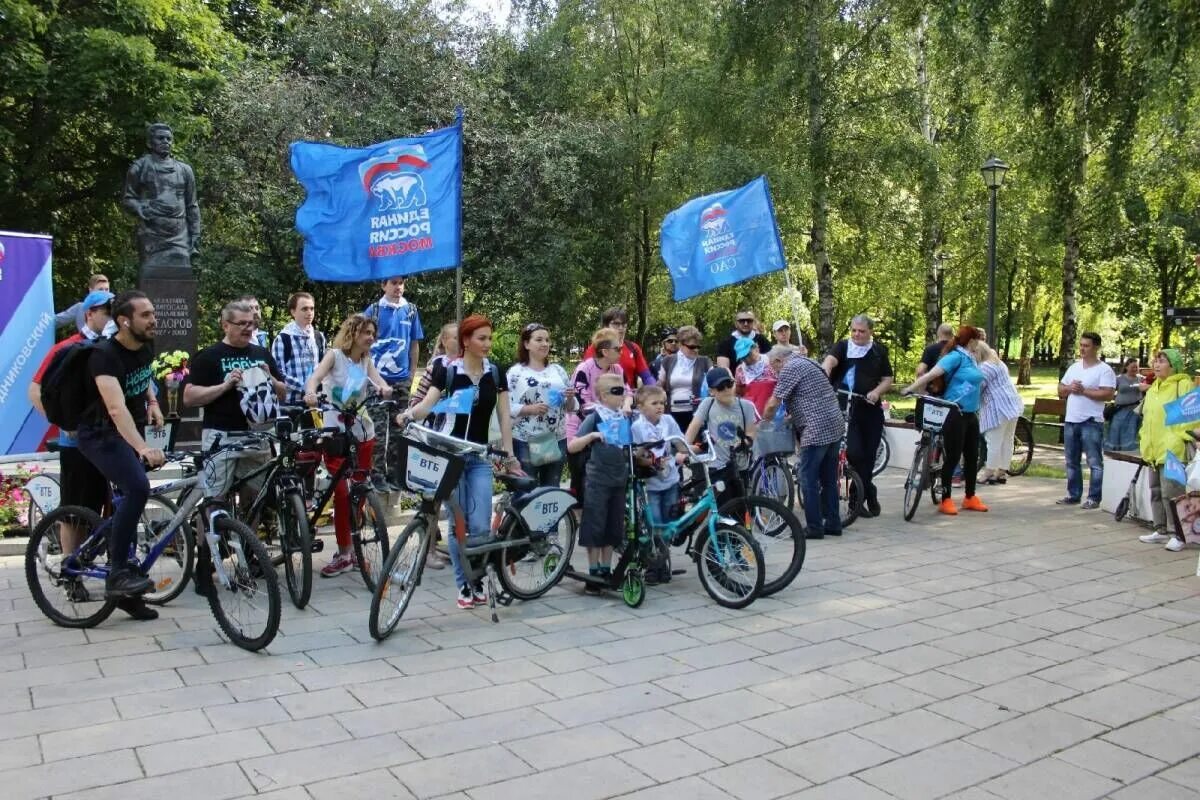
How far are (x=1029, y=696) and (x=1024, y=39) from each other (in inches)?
375

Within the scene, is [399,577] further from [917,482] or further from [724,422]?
[917,482]

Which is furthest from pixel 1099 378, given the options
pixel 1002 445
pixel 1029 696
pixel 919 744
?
pixel 919 744

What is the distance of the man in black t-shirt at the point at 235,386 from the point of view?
6047 mm

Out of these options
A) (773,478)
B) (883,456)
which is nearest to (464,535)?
(773,478)

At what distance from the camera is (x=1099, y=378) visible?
32.4ft

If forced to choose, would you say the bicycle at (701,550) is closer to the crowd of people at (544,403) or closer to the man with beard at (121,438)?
the crowd of people at (544,403)

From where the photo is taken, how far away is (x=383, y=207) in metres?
8.35

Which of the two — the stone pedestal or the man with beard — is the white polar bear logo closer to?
the man with beard

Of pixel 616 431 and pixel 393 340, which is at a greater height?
pixel 393 340

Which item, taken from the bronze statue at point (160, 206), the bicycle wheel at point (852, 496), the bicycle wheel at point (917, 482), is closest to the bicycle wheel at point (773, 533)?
the bicycle wheel at point (852, 496)

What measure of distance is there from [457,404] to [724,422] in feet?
7.02

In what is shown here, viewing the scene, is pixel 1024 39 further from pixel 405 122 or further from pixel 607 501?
pixel 405 122

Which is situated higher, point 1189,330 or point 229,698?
point 1189,330

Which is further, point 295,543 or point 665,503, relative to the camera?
point 665,503
